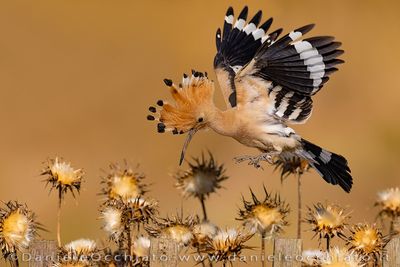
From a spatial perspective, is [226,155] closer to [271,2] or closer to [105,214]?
A: [271,2]

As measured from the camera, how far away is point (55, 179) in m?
4.15

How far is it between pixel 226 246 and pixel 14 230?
0.83m

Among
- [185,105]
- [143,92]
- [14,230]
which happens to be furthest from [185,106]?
[143,92]

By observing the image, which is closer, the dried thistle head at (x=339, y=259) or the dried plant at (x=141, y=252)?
the dried thistle head at (x=339, y=259)

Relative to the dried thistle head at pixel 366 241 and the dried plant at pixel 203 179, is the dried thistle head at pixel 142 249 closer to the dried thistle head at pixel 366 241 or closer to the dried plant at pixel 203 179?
the dried plant at pixel 203 179

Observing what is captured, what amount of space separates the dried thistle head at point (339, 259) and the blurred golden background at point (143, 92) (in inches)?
182

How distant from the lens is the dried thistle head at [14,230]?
3.91 metres

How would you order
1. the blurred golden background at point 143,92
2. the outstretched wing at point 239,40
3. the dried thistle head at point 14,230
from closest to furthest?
the dried thistle head at point 14,230 < the outstretched wing at point 239,40 < the blurred golden background at point 143,92

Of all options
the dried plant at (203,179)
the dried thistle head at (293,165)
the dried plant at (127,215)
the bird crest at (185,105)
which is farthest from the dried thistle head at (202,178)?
the dried plant at (127,215)

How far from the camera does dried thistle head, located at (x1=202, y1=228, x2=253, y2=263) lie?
12.5 ft

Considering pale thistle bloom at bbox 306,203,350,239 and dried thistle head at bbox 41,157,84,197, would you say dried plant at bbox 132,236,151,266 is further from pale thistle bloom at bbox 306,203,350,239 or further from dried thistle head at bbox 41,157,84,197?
pale thistle bloom at bbox 306,203,350,239

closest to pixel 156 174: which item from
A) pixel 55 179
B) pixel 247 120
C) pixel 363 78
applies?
pixel 363 78

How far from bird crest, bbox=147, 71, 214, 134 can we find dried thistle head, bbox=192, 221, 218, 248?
19.4 inches

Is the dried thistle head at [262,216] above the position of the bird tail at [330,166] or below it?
below
